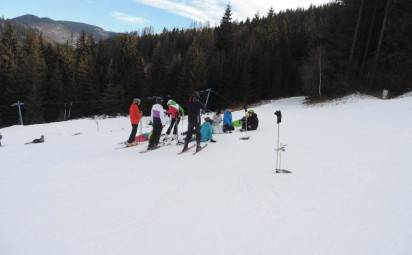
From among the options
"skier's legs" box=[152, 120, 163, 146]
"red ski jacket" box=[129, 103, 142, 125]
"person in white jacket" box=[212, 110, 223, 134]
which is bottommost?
"person in white jacket" box=[212, 110, 223, 134]

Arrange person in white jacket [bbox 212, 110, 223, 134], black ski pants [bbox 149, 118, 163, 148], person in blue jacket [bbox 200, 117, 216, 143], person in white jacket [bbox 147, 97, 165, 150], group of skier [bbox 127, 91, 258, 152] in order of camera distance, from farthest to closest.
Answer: person in white jacket [bbox 212, 110, 223, 134] → person in blue jacket [bbox 200, 117, 216, 143] → black ski pants [bbox 149, 118, 163, 148] → person in white jacket [bbox 147, 97, 165, 150] → group of skier [bbox 127, 91, 258, 152]

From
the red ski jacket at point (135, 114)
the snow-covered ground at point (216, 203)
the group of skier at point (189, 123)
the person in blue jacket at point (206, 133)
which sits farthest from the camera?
the red ski jacket at point (135, 114)

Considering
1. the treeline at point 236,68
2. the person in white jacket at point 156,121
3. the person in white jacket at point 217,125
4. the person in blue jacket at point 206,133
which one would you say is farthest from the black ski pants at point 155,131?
the treeline at point 236,68

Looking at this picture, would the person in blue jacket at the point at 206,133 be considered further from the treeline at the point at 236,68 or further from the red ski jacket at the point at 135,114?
the treeline at the point at 236,68

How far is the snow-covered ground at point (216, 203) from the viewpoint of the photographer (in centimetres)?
405

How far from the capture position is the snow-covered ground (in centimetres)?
405

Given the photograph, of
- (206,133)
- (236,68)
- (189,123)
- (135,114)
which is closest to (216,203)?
(189,123)

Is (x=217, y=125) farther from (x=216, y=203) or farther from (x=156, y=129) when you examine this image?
(x=216, y=203)

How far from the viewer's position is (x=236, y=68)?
47.9 meters

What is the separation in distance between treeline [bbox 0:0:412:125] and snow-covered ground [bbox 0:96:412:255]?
64.7 feet

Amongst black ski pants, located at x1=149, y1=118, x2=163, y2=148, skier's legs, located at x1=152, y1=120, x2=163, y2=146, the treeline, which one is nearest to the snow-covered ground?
black ski pants, located at x1=149, y1=118, x2=163, y2=148

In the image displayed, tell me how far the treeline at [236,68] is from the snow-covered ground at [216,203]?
19709 mm

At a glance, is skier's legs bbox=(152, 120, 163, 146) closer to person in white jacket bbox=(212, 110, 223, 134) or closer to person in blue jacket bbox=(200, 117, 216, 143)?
person in blue jacket bbox=(200, 117, 216, 143)

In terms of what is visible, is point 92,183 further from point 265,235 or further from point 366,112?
point 366,112
